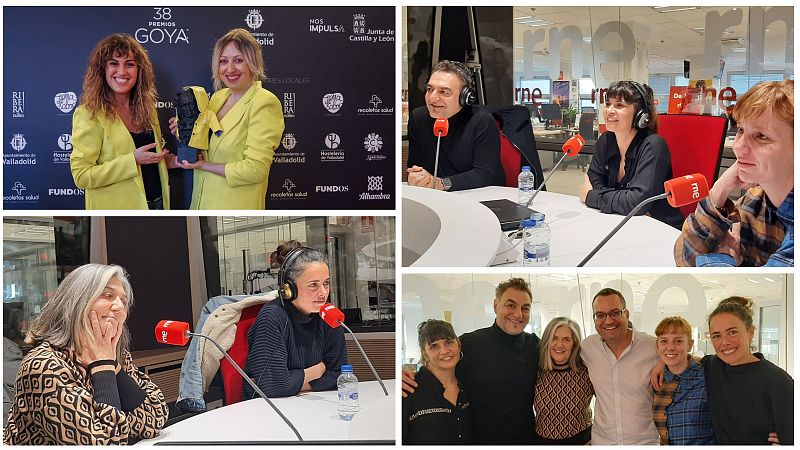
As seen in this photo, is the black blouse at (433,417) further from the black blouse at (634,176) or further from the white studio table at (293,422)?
the black blouse at (634,176)

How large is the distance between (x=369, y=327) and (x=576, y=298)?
67 cm

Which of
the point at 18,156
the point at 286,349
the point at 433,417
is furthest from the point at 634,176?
the point at 18,156

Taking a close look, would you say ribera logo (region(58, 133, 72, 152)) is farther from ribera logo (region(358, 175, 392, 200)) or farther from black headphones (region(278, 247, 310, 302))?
ribera logo (region(358, 175, 392, 200))

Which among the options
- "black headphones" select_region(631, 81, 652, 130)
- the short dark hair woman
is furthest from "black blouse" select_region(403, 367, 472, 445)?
"black headphones" select_region(631, 81, 652, 130)

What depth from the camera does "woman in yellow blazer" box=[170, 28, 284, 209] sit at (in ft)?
9.25

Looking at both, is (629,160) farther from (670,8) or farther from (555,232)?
(670,8)

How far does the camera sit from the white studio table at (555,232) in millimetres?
2570

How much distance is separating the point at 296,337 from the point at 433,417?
513 millimetres

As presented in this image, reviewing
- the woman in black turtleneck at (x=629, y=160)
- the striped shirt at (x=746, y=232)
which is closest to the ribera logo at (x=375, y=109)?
the woman in black turtleneck at (x=629, y=160)

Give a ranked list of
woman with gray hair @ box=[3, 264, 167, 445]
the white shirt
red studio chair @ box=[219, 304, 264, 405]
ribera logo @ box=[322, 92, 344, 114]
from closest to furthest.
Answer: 1. woman with gray hair @ box=[3, 264, 167, 445]
2. the white shirt
3. red studio chair @ box=[219, 304, 264, 405]
4. ribera logo @ box=[322, 92, 344, 114]

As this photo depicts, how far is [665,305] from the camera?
263cm

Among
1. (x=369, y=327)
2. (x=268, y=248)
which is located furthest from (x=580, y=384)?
(x=268, y=248)

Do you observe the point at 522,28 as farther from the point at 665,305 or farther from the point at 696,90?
the point at 665,305

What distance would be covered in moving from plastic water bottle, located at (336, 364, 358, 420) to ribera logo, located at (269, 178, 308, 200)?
0.59 meters
